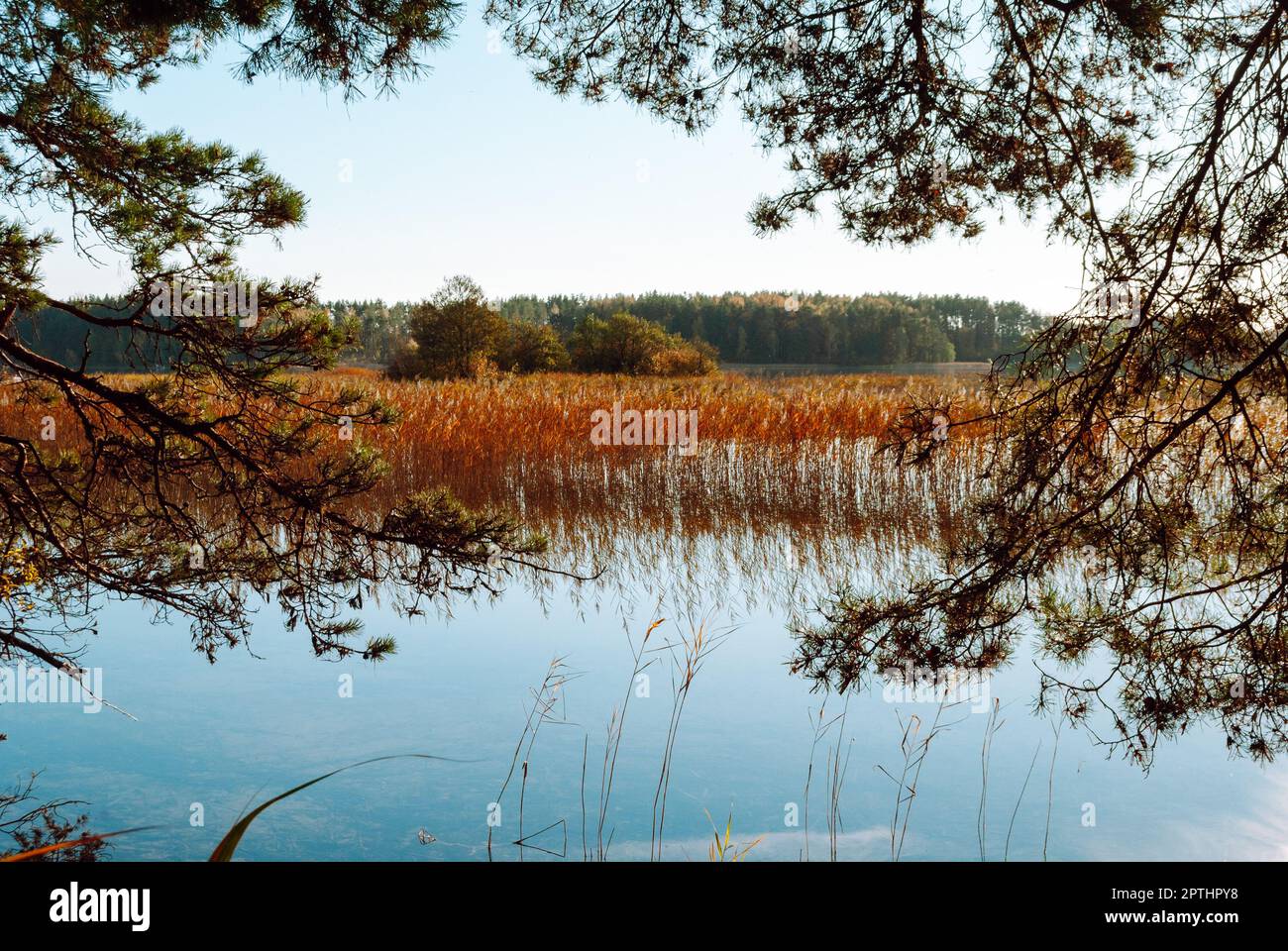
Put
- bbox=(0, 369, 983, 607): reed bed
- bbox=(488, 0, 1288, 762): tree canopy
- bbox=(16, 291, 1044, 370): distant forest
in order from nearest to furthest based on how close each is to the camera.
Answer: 1. bbox=(488, 0, 1288, 762): tree canopy
2. bbox=(0, 369, 983, 607): reed bed
3. bbox=(16, 291, 1044, 370): distant forest

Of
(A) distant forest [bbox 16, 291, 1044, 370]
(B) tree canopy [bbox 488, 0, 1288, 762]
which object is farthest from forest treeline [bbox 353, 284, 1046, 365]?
(B) tree canopy [bbox 488, 0, 1288, 762]

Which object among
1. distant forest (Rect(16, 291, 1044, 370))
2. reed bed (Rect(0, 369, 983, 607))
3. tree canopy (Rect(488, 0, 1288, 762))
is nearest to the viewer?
tree canopy (Rect(488, 0, 1288, 762))

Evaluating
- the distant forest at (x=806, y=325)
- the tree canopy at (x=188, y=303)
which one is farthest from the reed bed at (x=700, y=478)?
the distant forest at (x=806, y=325)

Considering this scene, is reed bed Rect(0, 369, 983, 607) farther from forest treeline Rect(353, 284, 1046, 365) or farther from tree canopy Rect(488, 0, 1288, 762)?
forest treeline Rect(353, 284, 1046, 365)

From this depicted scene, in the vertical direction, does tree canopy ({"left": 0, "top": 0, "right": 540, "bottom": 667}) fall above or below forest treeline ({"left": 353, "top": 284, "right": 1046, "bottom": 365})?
below

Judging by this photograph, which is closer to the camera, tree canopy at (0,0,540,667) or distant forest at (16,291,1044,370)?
tree canopy at (0,0,540,667)

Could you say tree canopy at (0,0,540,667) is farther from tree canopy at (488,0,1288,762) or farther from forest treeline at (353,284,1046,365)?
forest treeline at (353,284,1046,365)

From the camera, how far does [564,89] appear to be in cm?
596

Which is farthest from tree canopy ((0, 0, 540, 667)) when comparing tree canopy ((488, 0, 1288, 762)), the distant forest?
the distant forest

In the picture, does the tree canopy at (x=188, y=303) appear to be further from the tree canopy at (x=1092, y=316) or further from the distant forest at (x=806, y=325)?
the distant forest at (x=806, y=325)

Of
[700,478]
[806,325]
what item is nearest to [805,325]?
[806,325]

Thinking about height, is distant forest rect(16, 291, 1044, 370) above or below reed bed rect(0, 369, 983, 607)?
above

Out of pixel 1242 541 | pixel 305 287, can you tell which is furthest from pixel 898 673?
pixel 305 287
